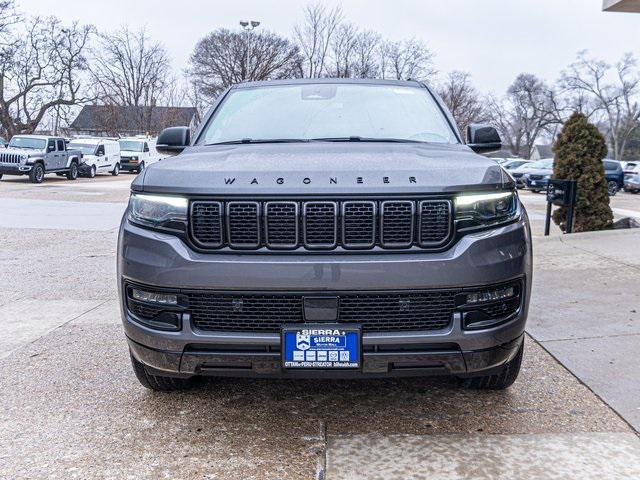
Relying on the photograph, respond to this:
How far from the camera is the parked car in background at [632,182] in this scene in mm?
26266

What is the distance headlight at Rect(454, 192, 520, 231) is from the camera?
2586mm

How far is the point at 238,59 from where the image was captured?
39.9 metres

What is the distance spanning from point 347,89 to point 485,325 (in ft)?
7.06

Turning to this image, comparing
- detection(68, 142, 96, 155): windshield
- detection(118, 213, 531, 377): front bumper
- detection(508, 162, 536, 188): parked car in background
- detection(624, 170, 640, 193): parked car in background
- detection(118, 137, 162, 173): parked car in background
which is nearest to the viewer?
detection(118, 213, 531, 377): front bumper

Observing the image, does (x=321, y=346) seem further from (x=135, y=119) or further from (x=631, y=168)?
(x=135, y=119)

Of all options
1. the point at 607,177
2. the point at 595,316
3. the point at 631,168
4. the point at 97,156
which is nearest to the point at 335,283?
the point at 595,316

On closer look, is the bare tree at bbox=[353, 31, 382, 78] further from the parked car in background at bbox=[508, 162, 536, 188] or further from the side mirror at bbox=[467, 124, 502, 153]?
the side mirror at bbox=[467, 124, 502, 153]

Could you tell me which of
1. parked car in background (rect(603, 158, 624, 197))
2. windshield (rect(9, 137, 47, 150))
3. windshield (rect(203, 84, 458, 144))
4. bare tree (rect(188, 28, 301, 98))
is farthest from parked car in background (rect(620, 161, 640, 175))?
windshield (rect(203, 84, 458, 144))

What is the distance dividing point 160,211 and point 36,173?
23.5 meters

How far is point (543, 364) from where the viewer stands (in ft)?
12.4

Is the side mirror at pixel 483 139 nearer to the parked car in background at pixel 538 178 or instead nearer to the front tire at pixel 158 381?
the front tire at pixel 158 381

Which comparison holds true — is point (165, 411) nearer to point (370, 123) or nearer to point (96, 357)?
point (96, 357)

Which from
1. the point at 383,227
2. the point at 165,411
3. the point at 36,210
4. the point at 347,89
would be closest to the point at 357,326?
the point at 383,227

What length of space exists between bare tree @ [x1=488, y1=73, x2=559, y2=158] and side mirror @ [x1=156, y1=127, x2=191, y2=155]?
84.8 m
